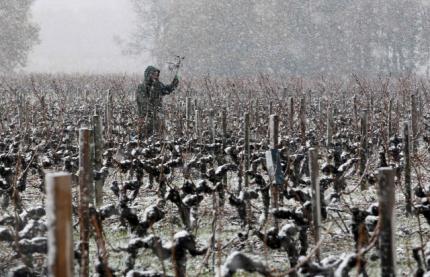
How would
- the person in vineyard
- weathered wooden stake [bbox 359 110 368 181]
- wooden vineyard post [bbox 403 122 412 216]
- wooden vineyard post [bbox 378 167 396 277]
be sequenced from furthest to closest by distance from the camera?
the person in vineyard
weathered wooden stake [bbox 359 110 368 181]
wooden vineyard post [bbox 403 122 412 216]
wooden vineyard post [bbox 378 167 396 277]

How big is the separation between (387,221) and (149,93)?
930 cm

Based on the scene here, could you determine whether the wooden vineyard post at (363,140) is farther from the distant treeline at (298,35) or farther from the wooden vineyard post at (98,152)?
the distant treeline at (298,35)

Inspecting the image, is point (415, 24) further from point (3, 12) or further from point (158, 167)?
point (158, 167)

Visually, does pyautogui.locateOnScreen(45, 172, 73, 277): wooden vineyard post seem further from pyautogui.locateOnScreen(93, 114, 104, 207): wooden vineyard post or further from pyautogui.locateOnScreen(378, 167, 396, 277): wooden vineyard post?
pyautogui.locateOnScreen(93, 114, 104, 207): wooden vineyard post

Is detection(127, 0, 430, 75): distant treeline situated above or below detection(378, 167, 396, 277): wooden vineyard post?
above

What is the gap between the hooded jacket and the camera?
38.4 ft

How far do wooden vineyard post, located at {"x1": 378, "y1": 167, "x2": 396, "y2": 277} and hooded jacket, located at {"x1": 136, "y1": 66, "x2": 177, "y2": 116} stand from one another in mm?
9017

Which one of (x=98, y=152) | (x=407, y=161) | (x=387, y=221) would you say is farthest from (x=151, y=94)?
(x=387, y=221)

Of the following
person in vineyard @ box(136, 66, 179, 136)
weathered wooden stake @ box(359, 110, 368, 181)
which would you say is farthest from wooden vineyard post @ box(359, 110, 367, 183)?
person in vineyard @ box(136, 66, 179, 136)

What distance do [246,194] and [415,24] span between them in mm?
37803

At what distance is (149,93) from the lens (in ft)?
38.7

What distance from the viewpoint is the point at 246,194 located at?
188 inches

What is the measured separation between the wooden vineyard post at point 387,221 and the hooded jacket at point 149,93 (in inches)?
355

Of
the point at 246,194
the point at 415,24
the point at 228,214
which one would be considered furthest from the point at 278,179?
the point at 415,24
